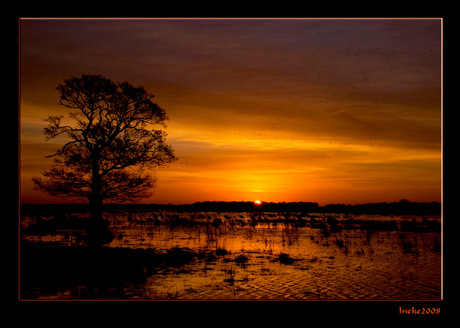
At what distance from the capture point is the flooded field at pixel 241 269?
12773mm

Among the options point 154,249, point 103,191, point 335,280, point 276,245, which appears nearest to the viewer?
point 335,280

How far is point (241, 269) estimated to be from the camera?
16062 mm

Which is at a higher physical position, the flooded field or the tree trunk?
the tree trunk

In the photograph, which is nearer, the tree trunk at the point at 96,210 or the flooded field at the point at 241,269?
the flooded field at the point at 241,269

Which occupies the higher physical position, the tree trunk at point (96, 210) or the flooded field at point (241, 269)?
the tree trunk at point (96, 210)

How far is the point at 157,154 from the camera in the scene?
71.9 feet

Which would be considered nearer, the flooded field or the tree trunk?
the flooded field

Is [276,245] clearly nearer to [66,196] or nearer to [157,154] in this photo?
[157,154]

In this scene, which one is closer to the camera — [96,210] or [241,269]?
[241,269]

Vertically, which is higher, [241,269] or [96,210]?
[96,210]

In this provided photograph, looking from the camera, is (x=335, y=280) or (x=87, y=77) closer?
(x=335, y=280)

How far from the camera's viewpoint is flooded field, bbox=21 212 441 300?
12773 mm

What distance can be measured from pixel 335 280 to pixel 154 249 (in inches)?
345
